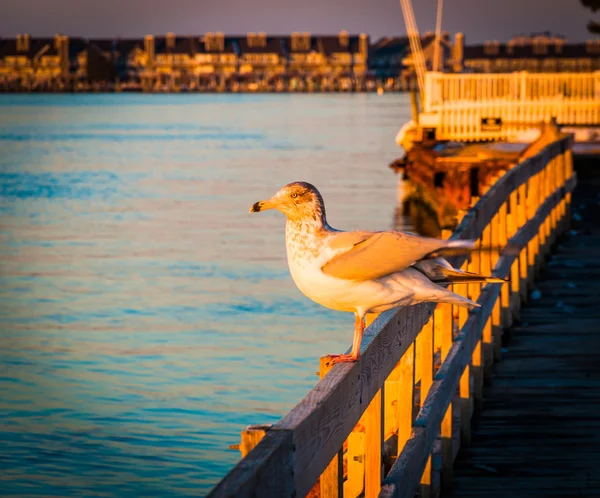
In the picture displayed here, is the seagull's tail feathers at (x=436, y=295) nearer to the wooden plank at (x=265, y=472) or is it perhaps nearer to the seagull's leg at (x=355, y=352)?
the seagull's leg at (x=355, y=352)

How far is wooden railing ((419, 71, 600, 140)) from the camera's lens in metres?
36.2

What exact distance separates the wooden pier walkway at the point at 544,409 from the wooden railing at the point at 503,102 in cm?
2400

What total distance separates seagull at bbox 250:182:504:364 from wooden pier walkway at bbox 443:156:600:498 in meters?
2.25

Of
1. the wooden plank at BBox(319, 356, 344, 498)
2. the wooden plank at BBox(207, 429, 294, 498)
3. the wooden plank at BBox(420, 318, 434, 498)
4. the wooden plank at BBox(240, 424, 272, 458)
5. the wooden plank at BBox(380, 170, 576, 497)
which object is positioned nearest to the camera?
the wooden plank at BBox(207, 429, 294, 498)

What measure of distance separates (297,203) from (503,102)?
32378mm

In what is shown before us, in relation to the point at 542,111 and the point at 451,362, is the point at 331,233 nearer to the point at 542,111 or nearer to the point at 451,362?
the point at 451,362

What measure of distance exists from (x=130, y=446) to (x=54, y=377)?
342 centimetres

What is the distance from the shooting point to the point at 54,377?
15883 millimetres

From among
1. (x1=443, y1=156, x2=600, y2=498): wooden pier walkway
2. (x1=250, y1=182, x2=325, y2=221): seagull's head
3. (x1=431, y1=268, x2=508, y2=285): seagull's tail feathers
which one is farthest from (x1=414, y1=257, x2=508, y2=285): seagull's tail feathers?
(x1=443, y1=156, x2=600, y2=498): wooden pier walkway

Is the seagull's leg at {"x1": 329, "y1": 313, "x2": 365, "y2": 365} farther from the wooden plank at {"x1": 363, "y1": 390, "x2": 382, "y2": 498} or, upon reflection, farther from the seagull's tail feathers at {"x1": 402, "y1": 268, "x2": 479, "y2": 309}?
the wooden plank at {"x1": 363, "y1": 390, "x2": 382, "y2": 498}

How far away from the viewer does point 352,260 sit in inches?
176

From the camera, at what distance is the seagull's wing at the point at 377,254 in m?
4.46

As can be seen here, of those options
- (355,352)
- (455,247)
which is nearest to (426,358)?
(355,352)

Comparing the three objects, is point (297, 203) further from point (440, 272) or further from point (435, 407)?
point (435, 407)
